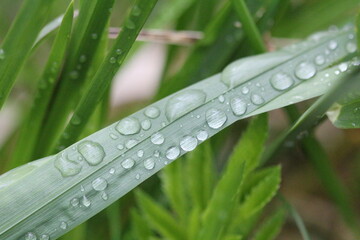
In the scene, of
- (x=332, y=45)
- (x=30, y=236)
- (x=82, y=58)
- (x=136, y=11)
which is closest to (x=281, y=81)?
(x=332, y=45)

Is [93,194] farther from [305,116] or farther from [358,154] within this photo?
[358,154]

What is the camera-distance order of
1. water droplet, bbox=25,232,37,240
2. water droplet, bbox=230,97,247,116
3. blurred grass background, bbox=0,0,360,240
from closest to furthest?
water droplet, bbox=25,232,37,240, water droplet, bbox=230,97,247,116, blurred grass background, bbox=0,0,360,240

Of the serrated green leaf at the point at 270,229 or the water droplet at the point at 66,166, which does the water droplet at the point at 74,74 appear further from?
the serrated green leaf at the point at 270,229

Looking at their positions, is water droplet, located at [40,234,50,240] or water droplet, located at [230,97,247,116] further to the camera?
water droplet, located at [230,97,247,116]

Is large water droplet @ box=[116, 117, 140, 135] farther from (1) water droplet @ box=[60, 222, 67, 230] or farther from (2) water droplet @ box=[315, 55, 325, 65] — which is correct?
(2) water droplet @ box=[315, 55, 325, 65]

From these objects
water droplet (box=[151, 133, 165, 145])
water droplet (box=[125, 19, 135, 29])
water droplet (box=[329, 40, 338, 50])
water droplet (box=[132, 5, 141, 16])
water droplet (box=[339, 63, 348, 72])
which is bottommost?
water droplet (box=[339, 63, 348, 72])

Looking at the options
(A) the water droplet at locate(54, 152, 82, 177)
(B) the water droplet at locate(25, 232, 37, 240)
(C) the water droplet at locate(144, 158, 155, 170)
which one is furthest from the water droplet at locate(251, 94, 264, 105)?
(B) the water droplet at locate(25, 232, 37, 240)

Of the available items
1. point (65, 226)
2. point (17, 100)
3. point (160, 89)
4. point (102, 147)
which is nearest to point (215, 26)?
point (160, 89)

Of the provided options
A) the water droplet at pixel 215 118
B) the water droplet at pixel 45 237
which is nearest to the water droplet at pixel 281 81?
the water droplet at pixel 215 118
